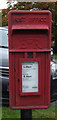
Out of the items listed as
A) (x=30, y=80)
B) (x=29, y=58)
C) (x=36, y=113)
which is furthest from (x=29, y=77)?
(x=36, y=113)

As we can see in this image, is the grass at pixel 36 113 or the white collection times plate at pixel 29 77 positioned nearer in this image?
the white collection times plate at pixel 29 77

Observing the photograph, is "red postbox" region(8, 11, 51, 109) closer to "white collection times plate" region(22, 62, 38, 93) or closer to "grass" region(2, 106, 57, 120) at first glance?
"white collection times plate" region(22, 62, 38, 93)

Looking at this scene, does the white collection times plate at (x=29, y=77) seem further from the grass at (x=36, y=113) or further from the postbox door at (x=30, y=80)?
the grass at (x=36, y=113)

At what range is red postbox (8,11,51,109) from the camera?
11.2 ft

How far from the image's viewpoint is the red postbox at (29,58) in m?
3.40

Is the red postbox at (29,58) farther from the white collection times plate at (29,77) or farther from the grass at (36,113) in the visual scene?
the grass at (36,113)

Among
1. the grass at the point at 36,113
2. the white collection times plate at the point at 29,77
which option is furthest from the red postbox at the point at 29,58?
the grass at the point at 36,113

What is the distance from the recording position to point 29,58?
3.42 metres

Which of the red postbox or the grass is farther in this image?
the grass

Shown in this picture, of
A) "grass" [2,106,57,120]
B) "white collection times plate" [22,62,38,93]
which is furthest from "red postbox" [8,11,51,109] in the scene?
"grass" [2,106,57,120]

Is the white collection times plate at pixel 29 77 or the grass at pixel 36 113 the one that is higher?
the white collection times plate at pixel 29 77

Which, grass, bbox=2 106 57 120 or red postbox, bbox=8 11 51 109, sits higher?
red postbox, bbox=8 11 51 109

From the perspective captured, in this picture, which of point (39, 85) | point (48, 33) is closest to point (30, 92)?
point (39, 85)

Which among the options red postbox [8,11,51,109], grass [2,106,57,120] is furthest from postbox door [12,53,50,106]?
grass [2,106,57,120]
